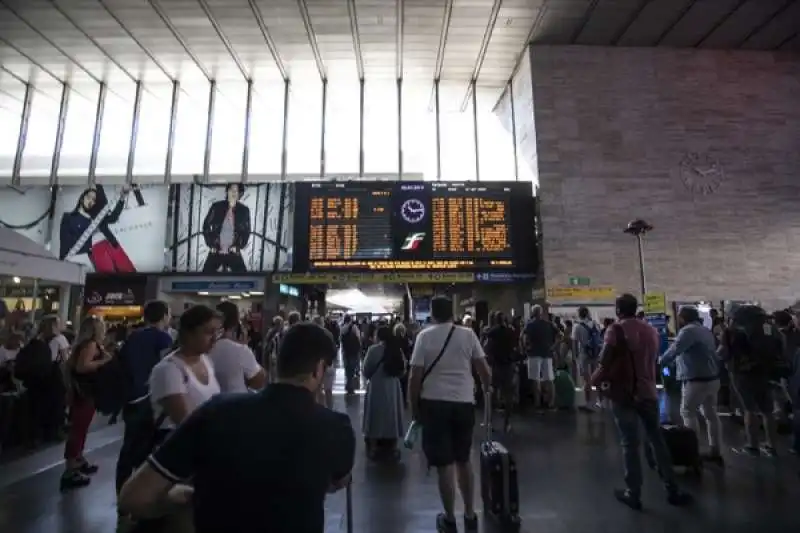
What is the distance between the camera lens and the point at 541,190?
38.2 feet

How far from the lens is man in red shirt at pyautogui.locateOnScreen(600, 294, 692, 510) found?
3705 millimetres

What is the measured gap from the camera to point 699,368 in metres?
4.74

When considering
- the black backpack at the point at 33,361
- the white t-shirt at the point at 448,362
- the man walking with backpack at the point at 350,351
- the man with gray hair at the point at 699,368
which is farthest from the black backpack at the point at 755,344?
the black backpack at the point at 33,361

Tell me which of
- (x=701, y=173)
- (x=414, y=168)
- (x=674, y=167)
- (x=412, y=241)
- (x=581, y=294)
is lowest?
(x=581, y=294)

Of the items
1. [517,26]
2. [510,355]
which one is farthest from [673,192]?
[510,355]

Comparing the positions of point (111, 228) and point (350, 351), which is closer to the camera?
point (350, 351)

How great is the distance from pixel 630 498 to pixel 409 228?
7.71 m

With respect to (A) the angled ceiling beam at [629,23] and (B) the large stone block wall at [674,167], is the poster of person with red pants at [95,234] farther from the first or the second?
A: (A) the angled ceiling beam at [629,23]

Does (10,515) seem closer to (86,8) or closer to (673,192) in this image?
(86,8)

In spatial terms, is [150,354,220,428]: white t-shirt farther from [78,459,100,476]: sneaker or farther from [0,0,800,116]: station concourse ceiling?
[0,0,800,116]: station concourse ceiling

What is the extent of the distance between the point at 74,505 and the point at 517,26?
13.1 metres

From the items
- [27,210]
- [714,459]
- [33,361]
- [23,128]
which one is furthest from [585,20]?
[23,128]

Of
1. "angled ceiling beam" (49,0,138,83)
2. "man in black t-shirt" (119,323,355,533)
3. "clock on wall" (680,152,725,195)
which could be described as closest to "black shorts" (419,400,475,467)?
"man in black t-shirt" (119,323,355,533)

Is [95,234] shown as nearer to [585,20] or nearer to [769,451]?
[585,20]
